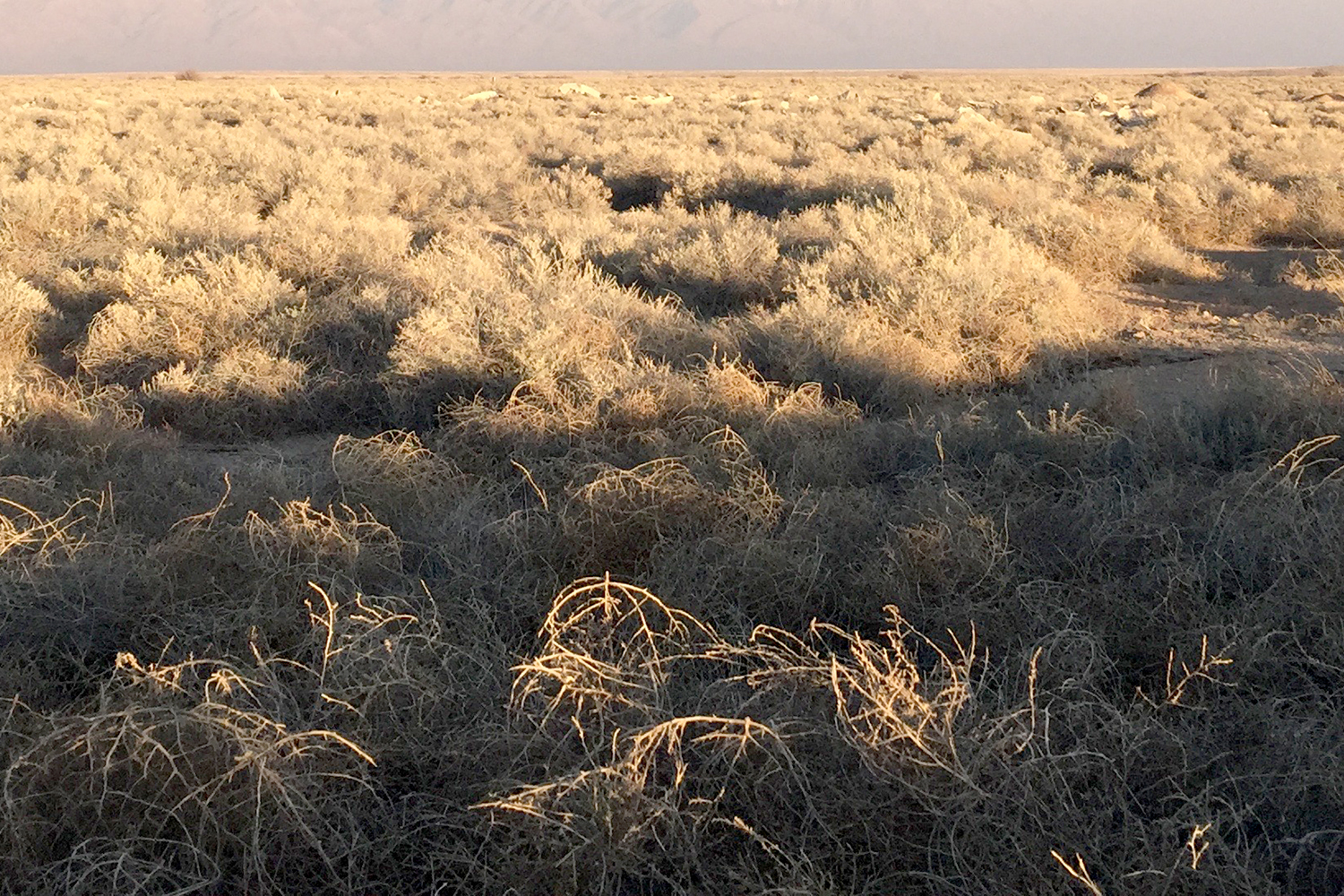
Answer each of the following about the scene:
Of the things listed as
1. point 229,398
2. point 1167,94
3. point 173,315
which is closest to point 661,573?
point 229,398

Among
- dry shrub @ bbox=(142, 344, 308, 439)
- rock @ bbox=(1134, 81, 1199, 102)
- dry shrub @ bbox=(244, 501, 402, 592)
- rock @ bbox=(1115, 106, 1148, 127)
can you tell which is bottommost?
dry shrub @ bbox=(142, 344, 308, 439)

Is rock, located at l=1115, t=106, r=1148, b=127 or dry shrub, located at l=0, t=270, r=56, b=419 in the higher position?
rock, located at l=1115, t=106, r=1148, b=127

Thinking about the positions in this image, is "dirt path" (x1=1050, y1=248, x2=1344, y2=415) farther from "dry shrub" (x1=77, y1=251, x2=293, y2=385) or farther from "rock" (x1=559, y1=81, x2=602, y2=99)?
"rock" (x1=559, y1=81, x2=602, y2=99)

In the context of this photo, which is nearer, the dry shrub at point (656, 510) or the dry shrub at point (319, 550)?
the dry shrub at point (319, 550)

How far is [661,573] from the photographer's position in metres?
3.64

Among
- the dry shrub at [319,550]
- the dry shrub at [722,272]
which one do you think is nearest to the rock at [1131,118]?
the dry shrub at [722,272]

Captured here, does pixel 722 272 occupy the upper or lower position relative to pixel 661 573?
upper

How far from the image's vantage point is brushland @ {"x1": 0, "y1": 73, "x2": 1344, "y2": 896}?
93.6 inches

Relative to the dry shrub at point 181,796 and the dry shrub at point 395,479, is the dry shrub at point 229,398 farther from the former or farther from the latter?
the dry shrub at point 181,796

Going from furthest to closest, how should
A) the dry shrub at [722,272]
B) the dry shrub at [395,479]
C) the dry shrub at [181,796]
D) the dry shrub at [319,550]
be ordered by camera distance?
the dry shrub at [722,272]
the dry shrub at [395,479]
the dry shrub at [319,550]
the dry shrub at [181,796]

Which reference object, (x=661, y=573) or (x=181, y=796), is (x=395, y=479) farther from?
(x=181, y=796)

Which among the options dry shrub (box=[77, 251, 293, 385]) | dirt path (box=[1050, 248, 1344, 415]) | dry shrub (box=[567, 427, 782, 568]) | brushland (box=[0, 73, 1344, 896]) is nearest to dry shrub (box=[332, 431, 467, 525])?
brushland (box=[0, 73, 1344, 896])

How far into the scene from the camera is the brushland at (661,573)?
2.38 meters

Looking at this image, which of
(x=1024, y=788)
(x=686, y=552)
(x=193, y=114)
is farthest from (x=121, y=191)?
(x=193, y=114)
